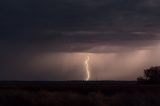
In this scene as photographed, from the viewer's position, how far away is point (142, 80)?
320ft
